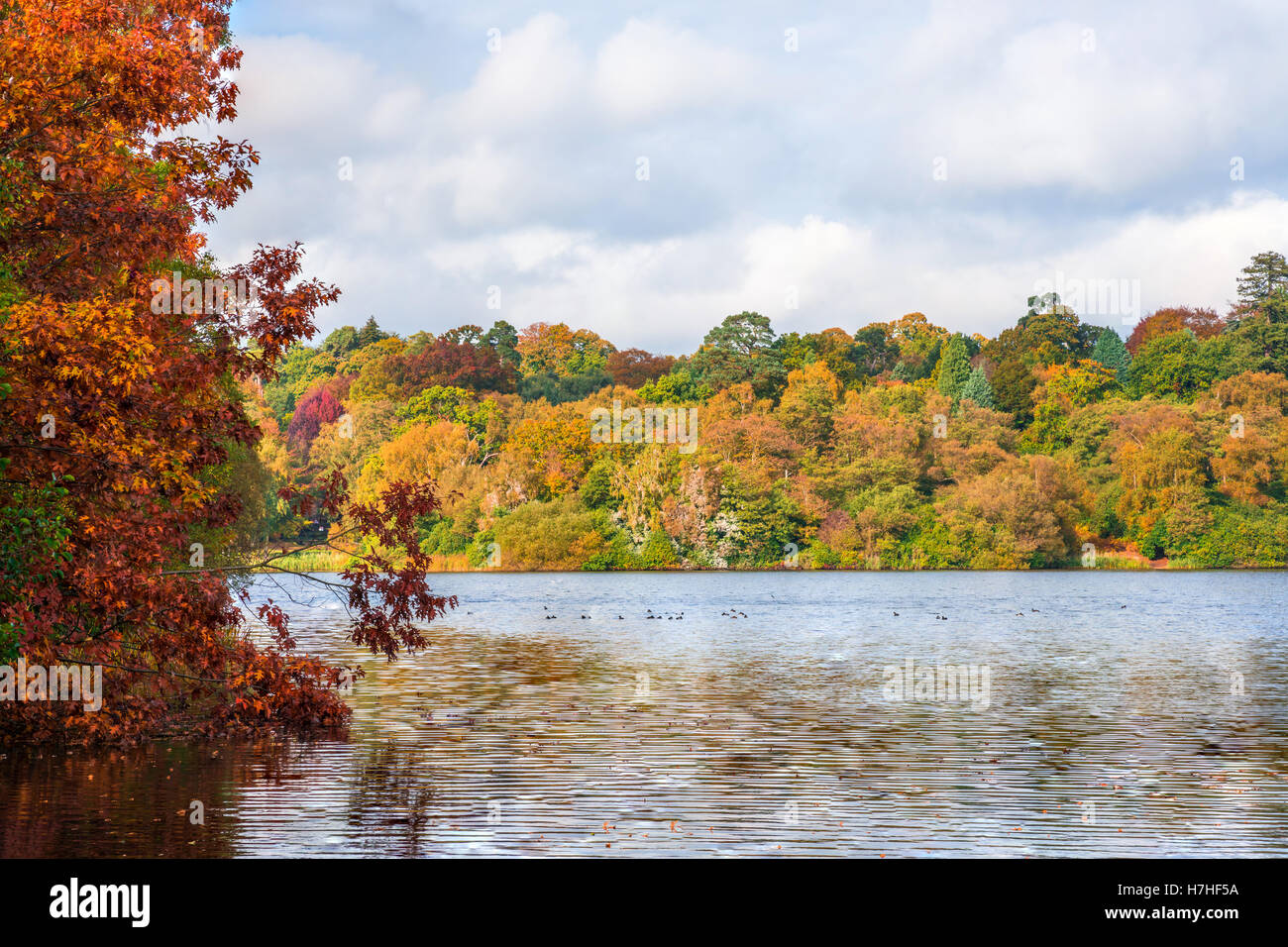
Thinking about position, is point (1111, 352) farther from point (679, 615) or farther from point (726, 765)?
→ point (726, 765)

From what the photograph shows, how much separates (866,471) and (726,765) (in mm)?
80024

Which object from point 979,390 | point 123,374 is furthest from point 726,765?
point 979,390

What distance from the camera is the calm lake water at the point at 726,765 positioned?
492 inches

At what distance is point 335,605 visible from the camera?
60.3 meters

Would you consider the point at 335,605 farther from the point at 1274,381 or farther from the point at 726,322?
the point at 1274,381

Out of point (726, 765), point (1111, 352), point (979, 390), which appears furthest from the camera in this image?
point (1111, 352)

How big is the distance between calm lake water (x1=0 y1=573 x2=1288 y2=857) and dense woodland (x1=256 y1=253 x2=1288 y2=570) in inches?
2240

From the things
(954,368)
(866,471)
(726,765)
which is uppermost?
(954,368)

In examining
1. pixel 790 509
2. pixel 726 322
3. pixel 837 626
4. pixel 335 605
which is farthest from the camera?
pixel 726 322

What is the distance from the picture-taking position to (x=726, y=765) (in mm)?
16656

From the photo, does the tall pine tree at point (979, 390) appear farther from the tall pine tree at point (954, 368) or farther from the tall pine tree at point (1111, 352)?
the tall pine tree at point (1111, 352)

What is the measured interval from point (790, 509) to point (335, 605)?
4254 centimetres
